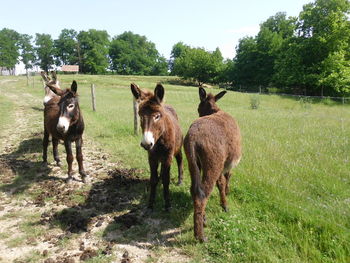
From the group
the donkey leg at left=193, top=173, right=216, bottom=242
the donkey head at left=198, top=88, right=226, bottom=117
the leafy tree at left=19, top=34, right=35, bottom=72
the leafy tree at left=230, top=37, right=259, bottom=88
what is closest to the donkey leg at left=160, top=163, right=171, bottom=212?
the donkey leg at left=193, top=173, right=216, bottom=242

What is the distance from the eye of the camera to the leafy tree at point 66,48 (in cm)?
9156

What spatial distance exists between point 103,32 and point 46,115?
4009 inches

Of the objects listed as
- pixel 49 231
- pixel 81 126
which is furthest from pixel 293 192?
pixel 81 126

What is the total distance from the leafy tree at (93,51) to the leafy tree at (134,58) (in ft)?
17.0

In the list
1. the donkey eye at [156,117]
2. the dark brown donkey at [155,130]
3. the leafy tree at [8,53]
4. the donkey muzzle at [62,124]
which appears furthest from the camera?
the leafy tree at [8,53]

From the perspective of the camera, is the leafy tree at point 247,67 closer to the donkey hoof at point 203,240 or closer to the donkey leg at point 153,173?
the donkey leg at point 153,173

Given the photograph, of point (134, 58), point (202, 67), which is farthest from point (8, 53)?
point (202, 67)

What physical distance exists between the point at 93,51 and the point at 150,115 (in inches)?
3637

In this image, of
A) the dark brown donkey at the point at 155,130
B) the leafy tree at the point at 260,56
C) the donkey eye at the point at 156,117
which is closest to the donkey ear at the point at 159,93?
the dark brown donkey at the point at 155,130

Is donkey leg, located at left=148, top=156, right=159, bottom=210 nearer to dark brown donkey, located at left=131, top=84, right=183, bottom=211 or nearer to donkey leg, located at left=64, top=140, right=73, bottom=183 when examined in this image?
dark brown donkey, located at left=131, top=84, right=183, bottom=211

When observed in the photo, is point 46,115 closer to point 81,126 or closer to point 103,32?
point 81,126

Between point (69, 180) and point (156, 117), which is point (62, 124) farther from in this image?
point (156, 117)

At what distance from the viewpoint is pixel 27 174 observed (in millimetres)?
6000

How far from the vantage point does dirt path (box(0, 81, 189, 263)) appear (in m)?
3.20
